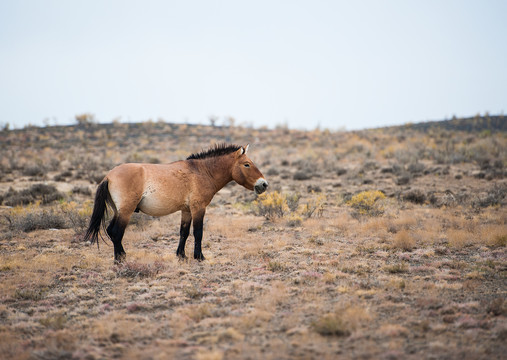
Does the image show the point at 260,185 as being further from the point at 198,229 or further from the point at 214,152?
the point at 198,229

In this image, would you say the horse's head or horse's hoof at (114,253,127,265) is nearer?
horse's hoof at (114,253,127,265)

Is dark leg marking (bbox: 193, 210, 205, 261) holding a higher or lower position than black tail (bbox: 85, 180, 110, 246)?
lower

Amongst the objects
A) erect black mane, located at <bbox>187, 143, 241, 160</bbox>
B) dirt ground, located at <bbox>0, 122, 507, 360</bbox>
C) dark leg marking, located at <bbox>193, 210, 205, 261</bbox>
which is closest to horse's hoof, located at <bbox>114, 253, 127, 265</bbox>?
dirt ground, located at <bbox>0, 122, 507, 360</bbox>

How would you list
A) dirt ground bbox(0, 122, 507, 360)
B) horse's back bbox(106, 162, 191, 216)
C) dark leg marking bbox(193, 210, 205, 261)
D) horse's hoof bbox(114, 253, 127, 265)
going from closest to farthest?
dirt ground bbox(0, 122, 507, 360), horse's back bbox(106, 162, 191, 216), horse's hoof bbox(114, 253, 127, 265), dark leg marking bbox(193, 210, 205, 261)

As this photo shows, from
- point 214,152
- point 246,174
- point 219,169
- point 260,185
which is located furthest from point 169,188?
point 260,185

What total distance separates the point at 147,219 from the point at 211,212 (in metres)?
2.87

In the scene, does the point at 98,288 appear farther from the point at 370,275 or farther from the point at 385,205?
the point at 385,205

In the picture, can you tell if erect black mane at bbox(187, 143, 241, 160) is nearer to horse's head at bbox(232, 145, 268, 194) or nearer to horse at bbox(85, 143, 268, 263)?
horse at bbox(85, 143, 268, 263)

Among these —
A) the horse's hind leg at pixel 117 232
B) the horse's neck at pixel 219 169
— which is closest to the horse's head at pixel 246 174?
the horse's neck at pixel 219 169

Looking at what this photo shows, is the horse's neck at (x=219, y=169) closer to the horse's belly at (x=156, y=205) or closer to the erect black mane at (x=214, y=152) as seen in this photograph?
the erect black mane at (x=214, y=152)

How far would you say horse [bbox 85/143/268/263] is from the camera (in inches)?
291

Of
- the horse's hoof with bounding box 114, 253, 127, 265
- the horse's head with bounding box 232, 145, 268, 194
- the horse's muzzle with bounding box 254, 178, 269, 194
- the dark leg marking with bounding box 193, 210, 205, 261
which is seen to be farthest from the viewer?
the horse's head with bounding box 232, 145, 268, 194

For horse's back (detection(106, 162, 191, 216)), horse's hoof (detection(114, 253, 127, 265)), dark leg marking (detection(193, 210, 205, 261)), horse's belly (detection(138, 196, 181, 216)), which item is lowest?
horse's hoof (detection(114, 253, 127, 265))

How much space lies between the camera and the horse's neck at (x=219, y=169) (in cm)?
853
